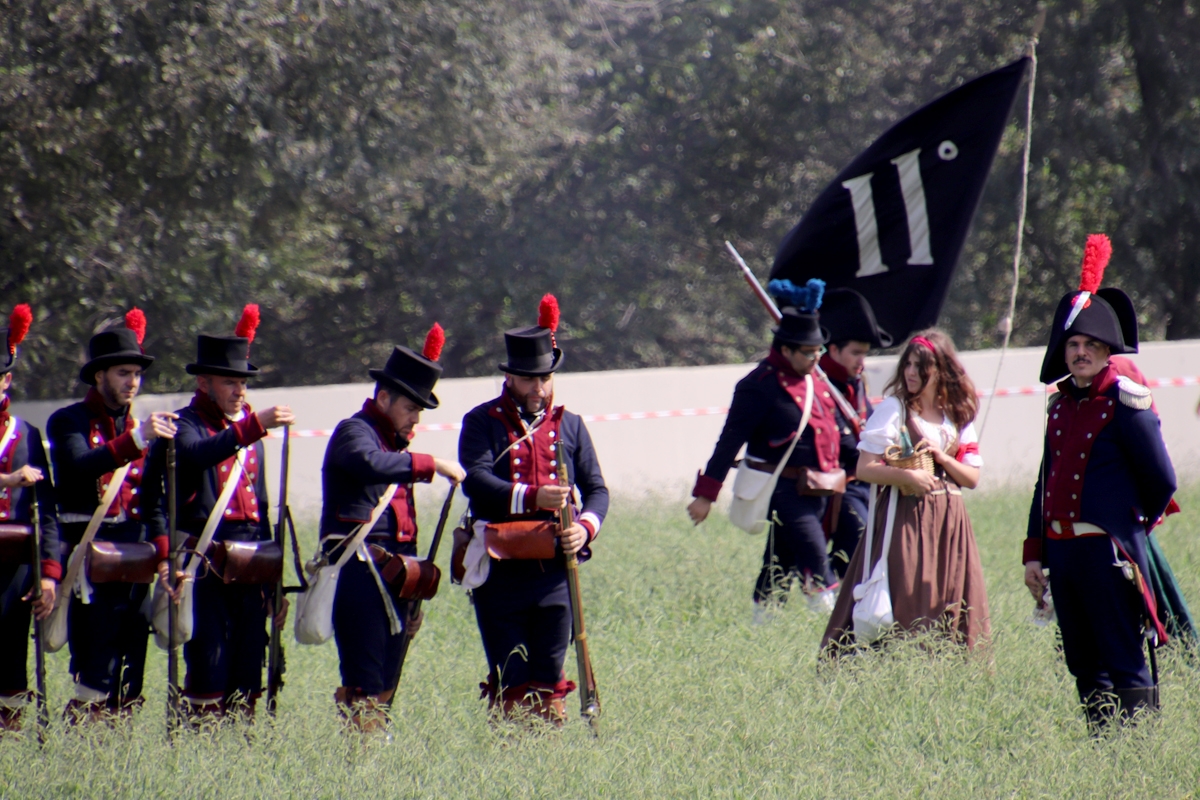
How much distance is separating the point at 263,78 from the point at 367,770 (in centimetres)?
952

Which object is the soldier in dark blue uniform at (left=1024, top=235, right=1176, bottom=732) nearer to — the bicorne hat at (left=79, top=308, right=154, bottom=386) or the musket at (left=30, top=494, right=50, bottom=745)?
the bicorne hat at (left=79, top=308, right=154, bottom=386)

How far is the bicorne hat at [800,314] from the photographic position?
273 inches

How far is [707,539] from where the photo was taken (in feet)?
30.9

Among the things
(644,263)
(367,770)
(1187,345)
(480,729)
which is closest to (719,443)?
(480,729)

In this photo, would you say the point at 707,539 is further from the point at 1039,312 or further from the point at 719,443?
the point at 1039,312

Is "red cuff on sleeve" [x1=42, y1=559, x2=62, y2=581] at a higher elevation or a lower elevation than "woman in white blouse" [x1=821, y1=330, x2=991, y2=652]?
lower

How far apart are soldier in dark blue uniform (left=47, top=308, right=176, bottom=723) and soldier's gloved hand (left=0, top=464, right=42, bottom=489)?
5.2 inches

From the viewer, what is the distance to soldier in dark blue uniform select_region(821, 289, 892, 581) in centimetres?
730

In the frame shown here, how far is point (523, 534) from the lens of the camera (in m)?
4.96

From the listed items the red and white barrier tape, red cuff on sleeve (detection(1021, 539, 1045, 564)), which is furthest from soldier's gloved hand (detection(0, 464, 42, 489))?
the red and white barrier tape

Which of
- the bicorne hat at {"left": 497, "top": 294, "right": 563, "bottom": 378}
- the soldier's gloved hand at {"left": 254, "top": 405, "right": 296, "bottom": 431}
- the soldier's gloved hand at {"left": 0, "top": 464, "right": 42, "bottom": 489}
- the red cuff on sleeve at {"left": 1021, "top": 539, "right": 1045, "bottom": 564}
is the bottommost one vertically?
the red cuff on sleeve at {"left": 1021, "top": 539, "right": 1045, "bottom": 564}

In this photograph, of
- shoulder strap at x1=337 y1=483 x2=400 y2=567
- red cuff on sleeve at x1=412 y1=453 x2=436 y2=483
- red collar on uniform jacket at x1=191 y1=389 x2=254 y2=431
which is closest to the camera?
red cuff on sleeve at x1=412 y1=453 x2=436 y2=483

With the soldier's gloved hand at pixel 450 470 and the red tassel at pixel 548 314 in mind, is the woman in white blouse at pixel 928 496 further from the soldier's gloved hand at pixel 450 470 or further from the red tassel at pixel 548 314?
the soldier's gloved hand at pixel 450 470

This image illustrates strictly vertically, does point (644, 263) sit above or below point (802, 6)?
below
